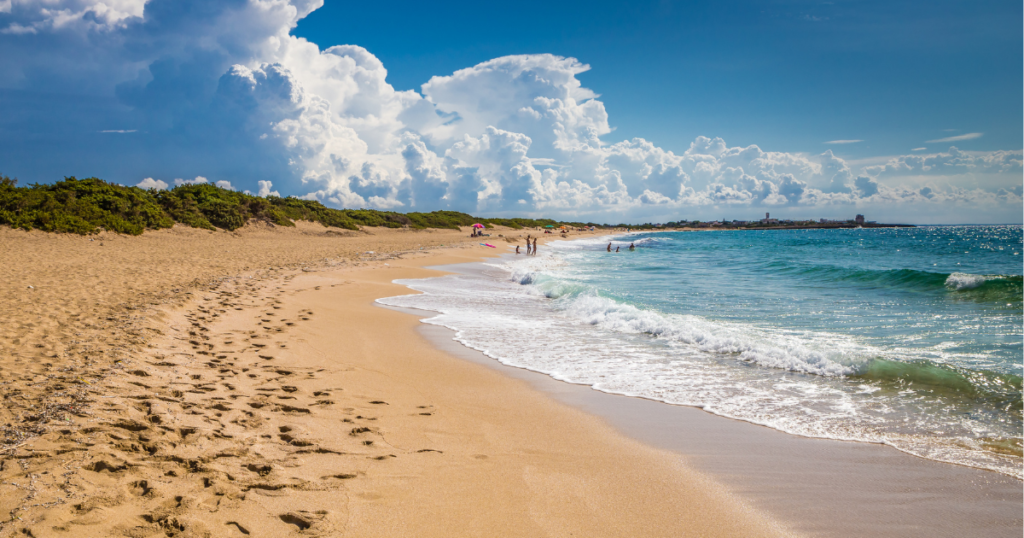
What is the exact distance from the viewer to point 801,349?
7.62 metres

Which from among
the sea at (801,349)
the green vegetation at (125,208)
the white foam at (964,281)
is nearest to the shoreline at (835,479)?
the sea at (801,349)

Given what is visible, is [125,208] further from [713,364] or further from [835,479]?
[835,479]

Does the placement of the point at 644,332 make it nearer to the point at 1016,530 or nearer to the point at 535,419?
the point at 535,419

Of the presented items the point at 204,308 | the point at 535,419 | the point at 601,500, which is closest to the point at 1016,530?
the point at 601,500

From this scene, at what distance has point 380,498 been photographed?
319cm

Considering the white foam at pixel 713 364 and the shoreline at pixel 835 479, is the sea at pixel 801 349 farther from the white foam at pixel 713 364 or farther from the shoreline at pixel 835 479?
the shoreline at pixel 835 479

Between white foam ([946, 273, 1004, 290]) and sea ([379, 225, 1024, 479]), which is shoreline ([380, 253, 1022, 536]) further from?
white foam ([946, 273, 1004, 290])

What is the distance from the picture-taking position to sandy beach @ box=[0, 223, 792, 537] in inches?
111

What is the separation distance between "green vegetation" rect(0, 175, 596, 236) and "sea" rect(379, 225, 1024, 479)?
17.6 metres

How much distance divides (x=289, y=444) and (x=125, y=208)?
28852mm

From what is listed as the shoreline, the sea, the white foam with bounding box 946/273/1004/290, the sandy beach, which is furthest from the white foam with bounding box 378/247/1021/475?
the white foam with bounding box 946/273/1004/290

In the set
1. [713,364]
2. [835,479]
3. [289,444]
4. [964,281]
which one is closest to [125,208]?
[289,444]

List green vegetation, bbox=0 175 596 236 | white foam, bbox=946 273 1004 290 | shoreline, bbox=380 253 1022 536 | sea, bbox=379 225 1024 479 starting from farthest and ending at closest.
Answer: green vegetation, bbox=0 175 596 236, white foam, bbox=946 273 1004 290, sea, bbox=379 225 1024 479, shoreline, bbox=380 253 1022 536

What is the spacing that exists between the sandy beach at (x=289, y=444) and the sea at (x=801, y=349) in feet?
6.35
